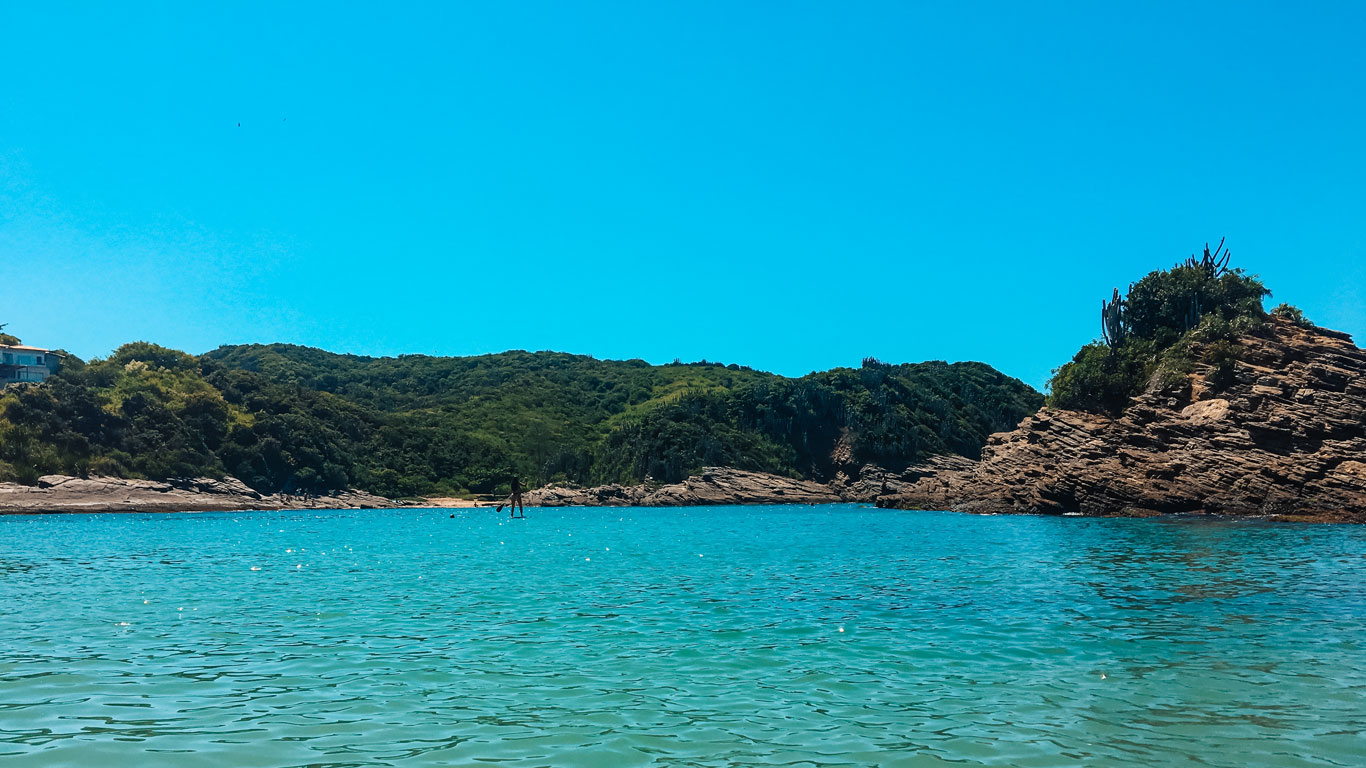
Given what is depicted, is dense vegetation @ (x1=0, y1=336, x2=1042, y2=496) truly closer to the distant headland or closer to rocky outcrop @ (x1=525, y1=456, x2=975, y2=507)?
the distant headland

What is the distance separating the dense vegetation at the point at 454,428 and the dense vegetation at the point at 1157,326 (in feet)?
240

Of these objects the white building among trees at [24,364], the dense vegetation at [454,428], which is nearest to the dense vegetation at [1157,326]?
the dense vegetation at [454,428]

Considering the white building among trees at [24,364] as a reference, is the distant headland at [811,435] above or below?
below

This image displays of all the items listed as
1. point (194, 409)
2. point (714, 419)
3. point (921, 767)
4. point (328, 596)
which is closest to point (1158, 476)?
point (328, 596)

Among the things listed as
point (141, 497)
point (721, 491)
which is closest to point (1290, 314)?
point (721, 491)

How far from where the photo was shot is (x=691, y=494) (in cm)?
13775

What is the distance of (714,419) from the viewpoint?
166 m

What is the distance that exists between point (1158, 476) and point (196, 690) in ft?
216

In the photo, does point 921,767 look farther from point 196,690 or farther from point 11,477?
point 11,477

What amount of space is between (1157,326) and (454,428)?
121m

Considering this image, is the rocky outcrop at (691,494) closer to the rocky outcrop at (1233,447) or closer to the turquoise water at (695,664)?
the rocky outcrop at (1233,447)

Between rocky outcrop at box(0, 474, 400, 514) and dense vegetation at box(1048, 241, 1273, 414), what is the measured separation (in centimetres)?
9707

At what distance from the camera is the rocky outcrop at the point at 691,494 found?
137m

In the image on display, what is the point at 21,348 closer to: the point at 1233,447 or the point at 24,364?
the point at 24,364
